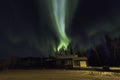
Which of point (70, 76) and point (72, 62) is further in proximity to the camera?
point (72, 62)

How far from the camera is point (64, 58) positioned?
7262cm

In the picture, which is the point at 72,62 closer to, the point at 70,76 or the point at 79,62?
the point at 79,62

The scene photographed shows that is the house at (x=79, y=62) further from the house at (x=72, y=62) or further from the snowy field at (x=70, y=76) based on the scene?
the snowy field at (x=70, y=76)

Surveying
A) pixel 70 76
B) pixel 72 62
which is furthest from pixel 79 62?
pixel 70 76

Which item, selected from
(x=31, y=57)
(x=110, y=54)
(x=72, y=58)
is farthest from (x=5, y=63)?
(x=110, y=54)

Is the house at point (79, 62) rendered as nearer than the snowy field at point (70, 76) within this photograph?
No

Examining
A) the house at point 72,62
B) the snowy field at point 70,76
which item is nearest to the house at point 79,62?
the house at point 72,62

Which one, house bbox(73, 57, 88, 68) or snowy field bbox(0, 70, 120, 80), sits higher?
house bbox(73, 57, 88, 68)

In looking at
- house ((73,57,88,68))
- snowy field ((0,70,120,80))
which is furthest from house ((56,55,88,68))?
snowy field ((0,70,120,80))

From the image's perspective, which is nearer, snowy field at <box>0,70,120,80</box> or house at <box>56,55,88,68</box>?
snowy field at <box>0,70,120,80</box>

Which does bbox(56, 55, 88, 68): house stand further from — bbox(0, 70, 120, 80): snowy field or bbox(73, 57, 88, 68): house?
bbox(0, 70, 120, 80): snowy field

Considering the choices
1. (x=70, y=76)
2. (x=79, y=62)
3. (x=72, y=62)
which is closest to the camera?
(x=70, y=76)

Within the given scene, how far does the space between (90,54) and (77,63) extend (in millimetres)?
13960

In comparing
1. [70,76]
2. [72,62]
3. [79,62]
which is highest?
[72,62]
